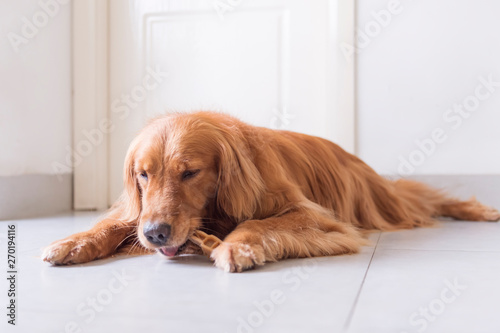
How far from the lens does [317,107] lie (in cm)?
328

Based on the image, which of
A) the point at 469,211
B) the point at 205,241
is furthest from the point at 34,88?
the point at 469,211

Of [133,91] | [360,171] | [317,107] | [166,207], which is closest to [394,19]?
[317,107]

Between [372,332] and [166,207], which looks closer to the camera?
[372,332]

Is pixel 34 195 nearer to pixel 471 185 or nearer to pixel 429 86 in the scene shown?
pixel 429 86

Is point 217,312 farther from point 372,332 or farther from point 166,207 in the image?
point 166,207

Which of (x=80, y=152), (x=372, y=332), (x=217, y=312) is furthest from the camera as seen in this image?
(x=80, y=152)

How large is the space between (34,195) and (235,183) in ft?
6.02

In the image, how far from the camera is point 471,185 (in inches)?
122

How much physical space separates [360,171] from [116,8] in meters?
2.12

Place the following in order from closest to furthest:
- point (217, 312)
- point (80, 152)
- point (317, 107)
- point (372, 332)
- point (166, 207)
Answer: point (372, 332) → point (217, 312) → point (166, 207) → point (317, 107) → point (80, 152)

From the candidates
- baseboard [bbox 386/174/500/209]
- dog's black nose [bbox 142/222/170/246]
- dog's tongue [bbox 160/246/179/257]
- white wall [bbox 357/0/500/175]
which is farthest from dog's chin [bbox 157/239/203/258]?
baseboard [bbox 386/174/500/209]

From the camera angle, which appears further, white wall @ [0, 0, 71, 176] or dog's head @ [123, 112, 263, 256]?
white wall @ [0, 0, 71, 176]

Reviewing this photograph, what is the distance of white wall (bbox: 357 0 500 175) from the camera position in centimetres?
305

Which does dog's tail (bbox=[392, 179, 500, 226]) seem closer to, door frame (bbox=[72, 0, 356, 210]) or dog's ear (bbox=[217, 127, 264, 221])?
dog's ear (bbox=[217, 127, 264, 221])
